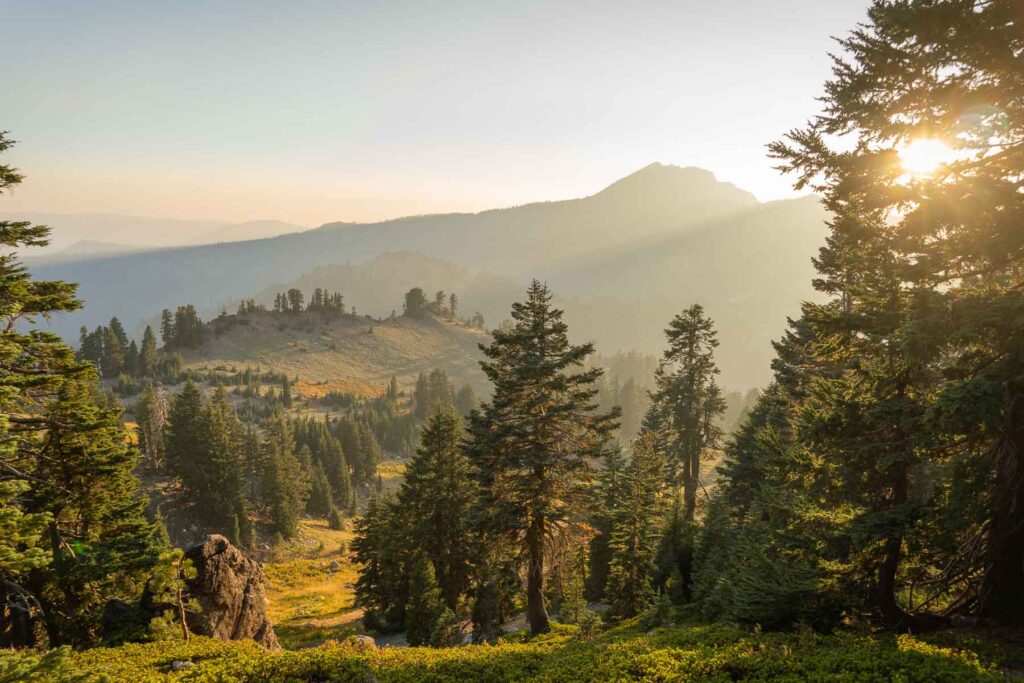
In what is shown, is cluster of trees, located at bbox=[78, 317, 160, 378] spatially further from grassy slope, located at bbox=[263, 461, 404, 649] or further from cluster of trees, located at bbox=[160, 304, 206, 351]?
grassy slope, located at bbox=[263, 461, 404, 649]

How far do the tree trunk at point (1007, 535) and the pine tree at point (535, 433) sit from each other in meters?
11.2

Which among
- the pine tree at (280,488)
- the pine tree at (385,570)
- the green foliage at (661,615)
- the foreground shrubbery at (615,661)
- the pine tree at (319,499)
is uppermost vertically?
the foreground shrubbery at (615,661)

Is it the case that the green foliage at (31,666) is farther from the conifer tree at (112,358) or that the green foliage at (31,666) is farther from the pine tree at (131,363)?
the conifer tree at (112,358)

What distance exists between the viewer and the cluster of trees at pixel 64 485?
15.1 m

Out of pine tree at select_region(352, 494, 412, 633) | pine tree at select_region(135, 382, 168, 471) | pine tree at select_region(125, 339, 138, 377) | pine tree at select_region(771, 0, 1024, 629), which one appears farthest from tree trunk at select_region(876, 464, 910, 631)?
pine tree at select_region(125, 339, 138, 377)

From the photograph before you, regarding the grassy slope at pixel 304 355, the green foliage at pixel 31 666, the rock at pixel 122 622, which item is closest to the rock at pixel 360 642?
the rock at pixel 122 622

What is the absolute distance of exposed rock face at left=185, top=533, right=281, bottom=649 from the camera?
19.6 meters

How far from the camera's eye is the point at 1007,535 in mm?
10305

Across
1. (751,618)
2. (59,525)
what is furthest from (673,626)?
(59,525)

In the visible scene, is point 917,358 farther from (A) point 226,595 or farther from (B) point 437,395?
(B) point 437,395

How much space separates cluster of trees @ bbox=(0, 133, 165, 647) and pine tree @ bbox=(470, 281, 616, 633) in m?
12.4

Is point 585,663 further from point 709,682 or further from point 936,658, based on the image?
point 936,658

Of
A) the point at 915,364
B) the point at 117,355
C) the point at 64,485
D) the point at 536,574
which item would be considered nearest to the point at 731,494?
the point at 536,574

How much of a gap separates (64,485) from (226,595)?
740 centimetres
